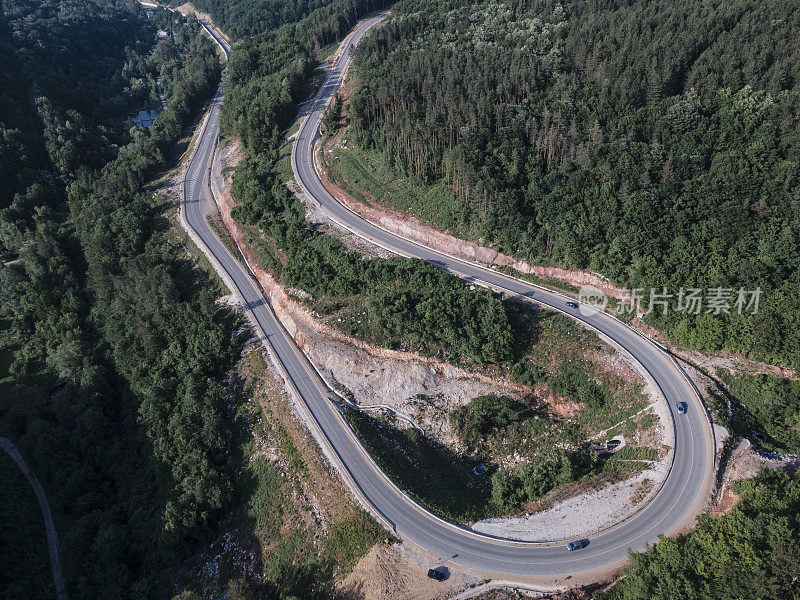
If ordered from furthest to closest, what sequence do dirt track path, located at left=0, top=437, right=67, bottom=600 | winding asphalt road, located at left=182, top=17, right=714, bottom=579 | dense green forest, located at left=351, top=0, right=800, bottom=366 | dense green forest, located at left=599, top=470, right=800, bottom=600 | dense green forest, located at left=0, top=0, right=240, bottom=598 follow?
dense green forest, located at left=351, top=0, right=800, bottom=366
dirt track path, located at left=0, top=437, right=67, bottom=600
dense green forest, located at left=0, top=0, right=240, bottom=598
winding asphalt road, located at left=182, top=17, right=714, bottom=579
dense green forest, located at left=599, top=470, right=800, bottom=600

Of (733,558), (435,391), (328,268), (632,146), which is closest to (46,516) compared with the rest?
(328,268)

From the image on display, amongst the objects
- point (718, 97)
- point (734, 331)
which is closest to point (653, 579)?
point (734, 331)

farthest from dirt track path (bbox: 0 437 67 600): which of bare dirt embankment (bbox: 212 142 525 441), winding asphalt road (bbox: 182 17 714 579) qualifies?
bare dirt embankment (bbox: 212 142 525 441)

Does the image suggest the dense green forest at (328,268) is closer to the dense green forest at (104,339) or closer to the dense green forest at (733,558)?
the dense green forest at (104,339)

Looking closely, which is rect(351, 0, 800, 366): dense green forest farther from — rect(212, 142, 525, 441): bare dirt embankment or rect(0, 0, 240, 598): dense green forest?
rect(0, 0, 240, 598): dense green forest

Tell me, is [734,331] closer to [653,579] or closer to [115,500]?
[653,579]
